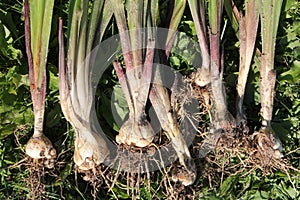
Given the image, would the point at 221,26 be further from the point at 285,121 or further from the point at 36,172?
the point at 36,172

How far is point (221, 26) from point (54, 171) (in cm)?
83

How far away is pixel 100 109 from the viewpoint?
171 centimetres

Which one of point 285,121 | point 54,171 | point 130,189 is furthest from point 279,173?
point 54,171

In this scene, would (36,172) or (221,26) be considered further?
(221,26)

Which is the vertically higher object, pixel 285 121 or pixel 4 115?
pixel 4 115

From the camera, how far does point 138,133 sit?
1.59 meters

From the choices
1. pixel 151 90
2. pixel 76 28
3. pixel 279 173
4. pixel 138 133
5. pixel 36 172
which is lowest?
pixel 279 173

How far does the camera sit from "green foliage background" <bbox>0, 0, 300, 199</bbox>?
166 centimetres

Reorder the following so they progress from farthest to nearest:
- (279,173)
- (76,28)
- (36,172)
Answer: (279,173)
(36,172)
(76,28)

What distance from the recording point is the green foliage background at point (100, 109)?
1656 millimetres

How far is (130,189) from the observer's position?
1.71m

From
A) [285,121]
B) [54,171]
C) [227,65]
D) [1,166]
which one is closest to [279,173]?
[285,121]

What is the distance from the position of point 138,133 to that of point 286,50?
2.19 ft

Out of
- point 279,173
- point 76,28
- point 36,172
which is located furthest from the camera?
point 279,173
